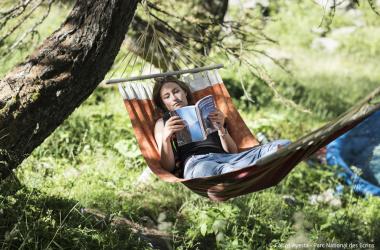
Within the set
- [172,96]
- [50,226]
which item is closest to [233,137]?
[172,96]

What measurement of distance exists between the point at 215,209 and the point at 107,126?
1771 millimetres

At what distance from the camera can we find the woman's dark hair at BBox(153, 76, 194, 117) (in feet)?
11.9

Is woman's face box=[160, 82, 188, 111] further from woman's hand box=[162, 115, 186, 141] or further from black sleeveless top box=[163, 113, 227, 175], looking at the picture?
woman's hand box=[162, 115, 186, 141]

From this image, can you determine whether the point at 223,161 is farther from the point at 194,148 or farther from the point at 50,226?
the point at 50,226

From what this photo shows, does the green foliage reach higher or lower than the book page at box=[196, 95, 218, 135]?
lower

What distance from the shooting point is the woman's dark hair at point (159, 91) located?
3.64 meters

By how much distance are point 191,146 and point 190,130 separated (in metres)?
0.10

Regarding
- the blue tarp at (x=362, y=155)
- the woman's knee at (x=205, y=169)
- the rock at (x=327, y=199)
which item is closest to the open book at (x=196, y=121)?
the woman's knee at (x=205, y=169)

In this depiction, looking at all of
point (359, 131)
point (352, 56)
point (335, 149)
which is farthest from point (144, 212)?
point (352, 56)

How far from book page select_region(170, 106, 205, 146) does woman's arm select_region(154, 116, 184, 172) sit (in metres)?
0.07

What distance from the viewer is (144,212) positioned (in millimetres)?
3584

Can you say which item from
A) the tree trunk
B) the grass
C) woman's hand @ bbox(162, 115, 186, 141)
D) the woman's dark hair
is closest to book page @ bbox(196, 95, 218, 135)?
woman's hand @ bbox(162, 115, 186, 141)

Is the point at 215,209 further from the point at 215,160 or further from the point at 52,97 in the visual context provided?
the point at 52,97

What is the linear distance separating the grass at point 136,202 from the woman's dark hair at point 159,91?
55 centimetres
